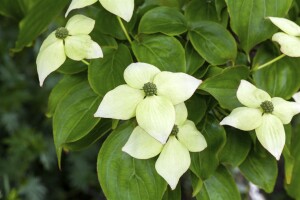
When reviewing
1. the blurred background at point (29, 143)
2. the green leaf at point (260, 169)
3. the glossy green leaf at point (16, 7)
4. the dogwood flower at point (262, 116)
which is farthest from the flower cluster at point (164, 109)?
the blurred background at point (29, 143)

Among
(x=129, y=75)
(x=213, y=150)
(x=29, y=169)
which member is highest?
(x=129, y=75)

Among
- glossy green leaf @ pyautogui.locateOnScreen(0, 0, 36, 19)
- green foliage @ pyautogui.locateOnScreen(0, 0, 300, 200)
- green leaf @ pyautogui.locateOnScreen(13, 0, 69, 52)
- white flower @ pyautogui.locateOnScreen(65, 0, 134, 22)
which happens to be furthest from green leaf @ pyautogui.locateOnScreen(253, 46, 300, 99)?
glossy green leaf @ pyautogui.locateOnScreen(0, 0, 36, 19)

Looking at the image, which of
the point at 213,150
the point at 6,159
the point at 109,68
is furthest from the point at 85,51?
the point at 6,159

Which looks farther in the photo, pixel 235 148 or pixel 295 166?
pixel 295 166

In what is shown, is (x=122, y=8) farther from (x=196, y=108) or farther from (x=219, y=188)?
(x=219, y=188)

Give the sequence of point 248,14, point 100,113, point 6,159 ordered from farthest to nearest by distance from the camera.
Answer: point 6,159 → point 248,14 → point 100,113

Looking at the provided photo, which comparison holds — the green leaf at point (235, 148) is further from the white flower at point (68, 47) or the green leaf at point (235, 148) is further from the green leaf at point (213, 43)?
the white flower at point (68, 47)

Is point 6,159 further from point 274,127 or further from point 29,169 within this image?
point 274,127

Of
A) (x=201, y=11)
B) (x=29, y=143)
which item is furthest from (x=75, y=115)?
(x=29, y=143)
